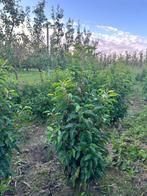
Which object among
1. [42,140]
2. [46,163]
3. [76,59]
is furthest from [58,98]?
[42,140]

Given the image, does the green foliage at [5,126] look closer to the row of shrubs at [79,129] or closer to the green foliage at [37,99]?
the row of shrubs at [79,129]

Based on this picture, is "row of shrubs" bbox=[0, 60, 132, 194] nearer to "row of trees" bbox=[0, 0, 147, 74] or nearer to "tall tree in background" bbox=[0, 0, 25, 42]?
"row of trees" bbox=[0, 0, 147, 74]

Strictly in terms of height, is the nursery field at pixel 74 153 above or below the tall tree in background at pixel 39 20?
below

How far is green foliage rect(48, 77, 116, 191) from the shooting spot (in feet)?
11.9

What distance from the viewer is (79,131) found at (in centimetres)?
372

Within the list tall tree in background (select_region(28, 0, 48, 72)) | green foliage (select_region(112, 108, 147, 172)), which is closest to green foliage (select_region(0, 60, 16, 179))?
green foliage (select_region(112, 108, 147, 172))

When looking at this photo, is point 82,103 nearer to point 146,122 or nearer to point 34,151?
point 34,151

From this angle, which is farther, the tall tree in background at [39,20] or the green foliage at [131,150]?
the tall tree in background at [39,20]

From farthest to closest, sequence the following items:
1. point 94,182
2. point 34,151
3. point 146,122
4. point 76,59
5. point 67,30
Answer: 1. point 67,30
2. point 146,122
3. point 34,151
4. point 76,59
5. point 94,182

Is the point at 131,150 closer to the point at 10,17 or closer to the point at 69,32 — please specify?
the point at 10,17

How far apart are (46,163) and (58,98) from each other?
1604mm

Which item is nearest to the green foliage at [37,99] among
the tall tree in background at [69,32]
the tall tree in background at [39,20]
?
the tall tree in background at [39,20]

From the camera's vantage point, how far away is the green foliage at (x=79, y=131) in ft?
11.9

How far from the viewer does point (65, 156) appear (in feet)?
12.4
